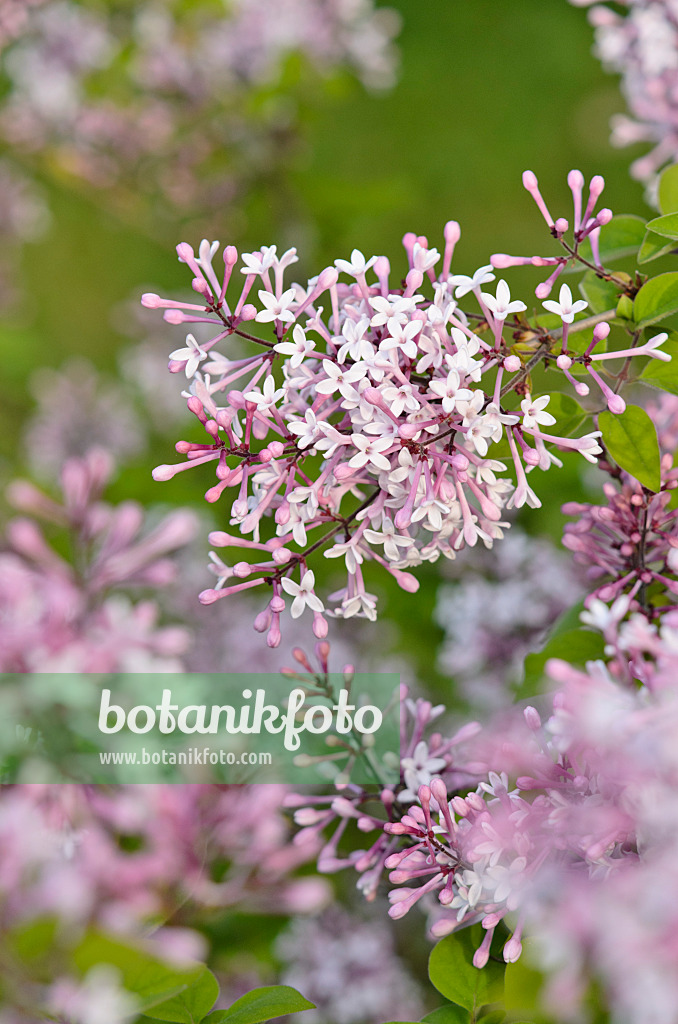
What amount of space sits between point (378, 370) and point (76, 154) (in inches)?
69.2

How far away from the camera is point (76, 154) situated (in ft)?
6.79

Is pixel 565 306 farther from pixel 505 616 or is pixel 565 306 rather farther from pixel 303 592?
pixel 505 616

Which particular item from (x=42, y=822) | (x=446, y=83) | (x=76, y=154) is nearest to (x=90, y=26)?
(x=76, y=154)

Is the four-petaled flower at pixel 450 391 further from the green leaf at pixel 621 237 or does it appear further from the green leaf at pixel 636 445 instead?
the green leaf at pixel 621 237

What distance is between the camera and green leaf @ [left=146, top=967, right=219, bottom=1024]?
26.3 inches

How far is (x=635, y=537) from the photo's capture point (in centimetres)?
78

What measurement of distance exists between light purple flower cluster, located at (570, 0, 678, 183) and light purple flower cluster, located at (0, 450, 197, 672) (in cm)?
87

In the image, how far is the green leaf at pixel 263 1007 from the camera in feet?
2.24

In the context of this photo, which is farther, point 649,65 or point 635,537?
point 649,65

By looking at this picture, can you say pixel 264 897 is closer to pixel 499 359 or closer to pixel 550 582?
pixel 499 359

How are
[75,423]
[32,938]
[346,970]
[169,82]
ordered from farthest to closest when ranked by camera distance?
[75,423], [169,82], [346,970], [32,938]

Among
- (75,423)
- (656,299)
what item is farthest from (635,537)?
(75,423)

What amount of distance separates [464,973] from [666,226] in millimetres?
655

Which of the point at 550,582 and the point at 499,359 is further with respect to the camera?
the point at 550,582
